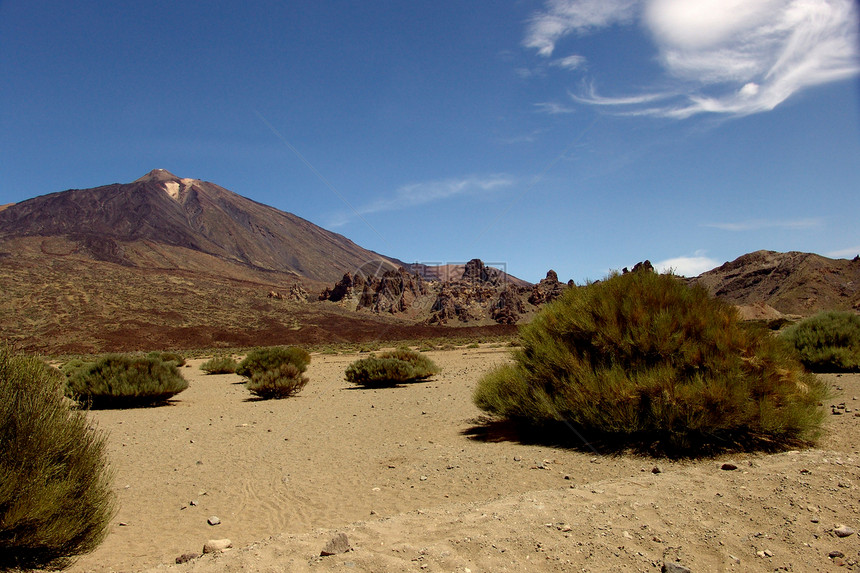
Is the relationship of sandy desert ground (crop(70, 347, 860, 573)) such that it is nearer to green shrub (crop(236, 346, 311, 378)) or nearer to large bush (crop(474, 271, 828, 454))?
large bush (crop(474, 271, 828, 454))

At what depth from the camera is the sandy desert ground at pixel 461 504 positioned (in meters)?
3.74

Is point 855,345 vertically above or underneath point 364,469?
above

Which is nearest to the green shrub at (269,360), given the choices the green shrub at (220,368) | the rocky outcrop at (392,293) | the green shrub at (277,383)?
the green shrub at (277,383)

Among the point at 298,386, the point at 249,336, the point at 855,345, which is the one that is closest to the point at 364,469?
the point at 298,386

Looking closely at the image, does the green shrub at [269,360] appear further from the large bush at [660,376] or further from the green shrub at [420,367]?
the large bush at [660,376]

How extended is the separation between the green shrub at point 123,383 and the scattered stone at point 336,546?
40.6ft

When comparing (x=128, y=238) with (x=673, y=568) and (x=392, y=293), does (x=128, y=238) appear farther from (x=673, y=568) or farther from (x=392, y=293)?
(x=673, y=568)

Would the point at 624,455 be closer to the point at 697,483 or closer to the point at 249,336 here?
the point at 697,483

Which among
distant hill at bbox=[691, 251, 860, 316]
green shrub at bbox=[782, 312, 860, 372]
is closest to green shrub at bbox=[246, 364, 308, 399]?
green shrub at bbox=[782, 312, 860, 372]

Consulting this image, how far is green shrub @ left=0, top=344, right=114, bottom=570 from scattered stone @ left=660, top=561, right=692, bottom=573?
4116 millimetres

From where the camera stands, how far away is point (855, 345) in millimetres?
13977

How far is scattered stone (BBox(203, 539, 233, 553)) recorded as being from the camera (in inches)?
173

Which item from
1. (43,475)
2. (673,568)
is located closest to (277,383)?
(43,475)

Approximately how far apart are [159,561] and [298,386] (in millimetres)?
11925
